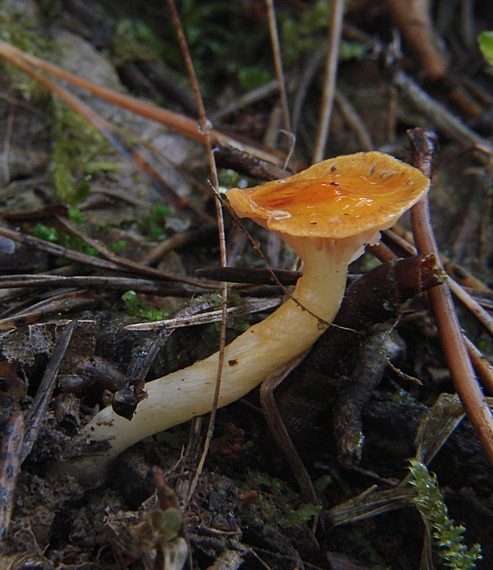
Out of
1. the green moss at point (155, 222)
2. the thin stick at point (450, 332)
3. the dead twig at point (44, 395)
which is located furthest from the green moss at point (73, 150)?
the thin stick at point (450, 332)

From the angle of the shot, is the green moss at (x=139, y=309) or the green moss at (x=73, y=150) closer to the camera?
the green moss at (x=139, y=309)

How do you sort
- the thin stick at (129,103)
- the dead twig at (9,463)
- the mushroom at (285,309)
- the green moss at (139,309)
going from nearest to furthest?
1. the dead twig at (9,463)
2. the mushroom at (285,309)
3. the green moss at (139,309)
4. the thin stick at (129,103)

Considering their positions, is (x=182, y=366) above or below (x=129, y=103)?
below

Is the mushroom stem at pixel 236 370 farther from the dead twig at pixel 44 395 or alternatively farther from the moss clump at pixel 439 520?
the moss clump at pixel 439 520

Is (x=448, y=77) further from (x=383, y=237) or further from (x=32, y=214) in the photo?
(x=32, y=214)

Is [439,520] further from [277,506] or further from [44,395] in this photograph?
[44,395]

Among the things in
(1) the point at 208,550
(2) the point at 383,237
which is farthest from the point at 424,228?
(1) the point at 208,550

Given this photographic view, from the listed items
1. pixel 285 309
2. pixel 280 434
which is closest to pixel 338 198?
pixel 285 309
